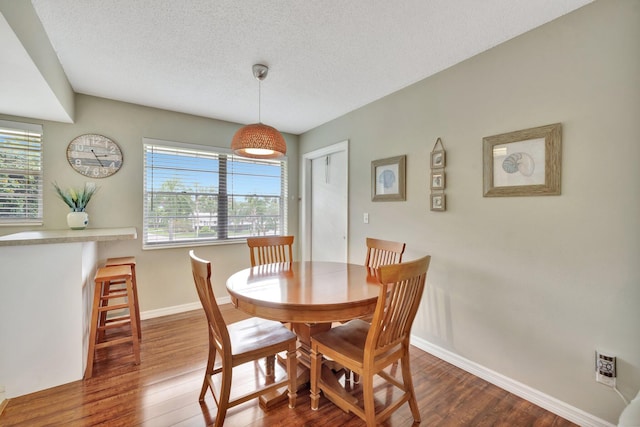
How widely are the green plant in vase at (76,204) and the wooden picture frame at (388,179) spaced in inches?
111

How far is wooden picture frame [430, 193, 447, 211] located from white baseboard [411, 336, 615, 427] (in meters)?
1.19

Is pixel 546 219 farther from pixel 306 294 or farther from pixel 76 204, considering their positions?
pixel 76 204

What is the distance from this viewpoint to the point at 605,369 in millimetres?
1526

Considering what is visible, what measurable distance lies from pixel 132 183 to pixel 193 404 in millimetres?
2391

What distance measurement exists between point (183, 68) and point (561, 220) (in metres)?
2.95

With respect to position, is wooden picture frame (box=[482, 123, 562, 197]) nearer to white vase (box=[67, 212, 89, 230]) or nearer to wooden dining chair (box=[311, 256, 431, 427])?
wooden dining chair (box=[311, 256, 431, 427])

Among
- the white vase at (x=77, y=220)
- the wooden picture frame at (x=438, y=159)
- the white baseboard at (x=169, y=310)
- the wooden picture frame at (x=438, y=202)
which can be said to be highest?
the wooden picture frame at (x=438, y=159)

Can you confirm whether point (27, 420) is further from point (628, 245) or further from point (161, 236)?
point (628, 245)

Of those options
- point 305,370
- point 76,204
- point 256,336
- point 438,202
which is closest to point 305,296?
point 256,336

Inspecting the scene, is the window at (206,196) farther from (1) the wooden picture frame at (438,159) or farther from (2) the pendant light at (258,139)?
(1) the wooden picture frame at (438,159)

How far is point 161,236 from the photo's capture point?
3252mm

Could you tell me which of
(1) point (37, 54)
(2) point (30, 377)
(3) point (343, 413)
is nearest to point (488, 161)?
(3) point (343, 413)

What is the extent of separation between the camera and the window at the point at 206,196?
3.20 meters

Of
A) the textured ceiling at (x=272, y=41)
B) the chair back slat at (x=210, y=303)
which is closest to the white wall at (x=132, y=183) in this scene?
the textured ceiling at (x=272, y=41)
